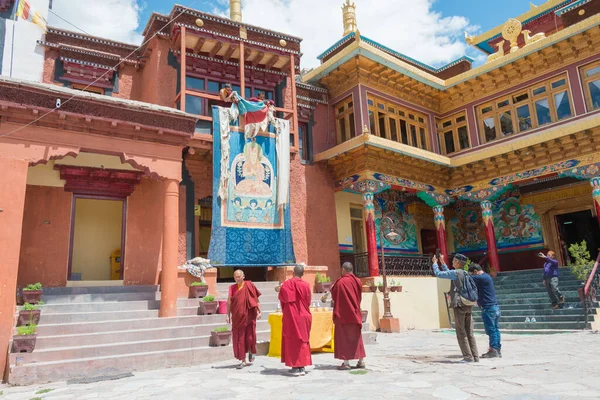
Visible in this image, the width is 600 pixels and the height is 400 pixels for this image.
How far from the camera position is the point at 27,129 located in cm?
810

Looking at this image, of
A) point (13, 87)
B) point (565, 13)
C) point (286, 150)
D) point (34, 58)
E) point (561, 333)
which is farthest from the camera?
point (565, 13)

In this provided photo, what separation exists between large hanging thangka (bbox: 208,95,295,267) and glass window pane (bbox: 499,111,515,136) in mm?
8063

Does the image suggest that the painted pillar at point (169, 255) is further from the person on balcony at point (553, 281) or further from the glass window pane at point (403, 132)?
the glass window pane at point (403, 132)

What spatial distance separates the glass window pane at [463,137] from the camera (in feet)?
55.5

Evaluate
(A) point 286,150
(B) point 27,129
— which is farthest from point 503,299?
(B) point 27,129

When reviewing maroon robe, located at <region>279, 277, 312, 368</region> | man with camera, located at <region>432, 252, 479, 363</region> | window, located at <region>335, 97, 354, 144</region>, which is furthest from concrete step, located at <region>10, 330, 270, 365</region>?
window, located at <region>335, 97, 354, 144</region>

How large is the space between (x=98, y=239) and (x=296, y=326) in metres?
8.00

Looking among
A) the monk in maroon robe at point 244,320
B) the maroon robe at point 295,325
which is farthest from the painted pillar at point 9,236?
the maroon robe at point 295,325

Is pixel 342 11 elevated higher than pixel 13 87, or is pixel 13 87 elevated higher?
pixel 342 11

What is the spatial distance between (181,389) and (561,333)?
884 centimetres

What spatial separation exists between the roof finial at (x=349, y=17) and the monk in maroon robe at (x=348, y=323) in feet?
46.7

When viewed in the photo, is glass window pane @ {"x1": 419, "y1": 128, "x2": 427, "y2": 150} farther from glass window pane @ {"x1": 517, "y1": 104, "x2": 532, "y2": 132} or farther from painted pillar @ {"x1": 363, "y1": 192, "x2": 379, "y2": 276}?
painted pillar @ {"x1": 363, "y1": 192, "x2": 379, "y2": 276}

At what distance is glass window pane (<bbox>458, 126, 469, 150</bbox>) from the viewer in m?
16.9

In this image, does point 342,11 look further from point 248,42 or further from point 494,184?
point 494,184
